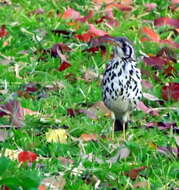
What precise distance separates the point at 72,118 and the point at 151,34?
92.0 inches

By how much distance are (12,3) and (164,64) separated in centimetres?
256

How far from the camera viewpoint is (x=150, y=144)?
23.1ft

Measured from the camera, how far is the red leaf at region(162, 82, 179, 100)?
8062mm

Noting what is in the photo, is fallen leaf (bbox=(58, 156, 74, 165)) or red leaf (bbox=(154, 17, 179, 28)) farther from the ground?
red leaf (bbox=(154, 17, 179, 28))

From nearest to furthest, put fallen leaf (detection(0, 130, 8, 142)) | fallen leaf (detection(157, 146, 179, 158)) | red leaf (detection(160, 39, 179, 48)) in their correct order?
1. fallen leaf (detection(157, 146, 179, 158))
2. fallen leaf (detection(0, 130, 8, 142))
3. red leaf (detection(160, 39, 179, 48))

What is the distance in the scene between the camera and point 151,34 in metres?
9.64

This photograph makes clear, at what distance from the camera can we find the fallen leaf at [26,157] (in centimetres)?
646

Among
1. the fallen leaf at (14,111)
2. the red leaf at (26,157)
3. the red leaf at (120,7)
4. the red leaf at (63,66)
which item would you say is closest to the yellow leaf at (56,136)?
the fallen leaf at (14,111)

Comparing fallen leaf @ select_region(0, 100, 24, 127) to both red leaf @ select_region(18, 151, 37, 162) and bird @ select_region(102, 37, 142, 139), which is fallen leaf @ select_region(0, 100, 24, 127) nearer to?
bird @ select_region(102, 37, 142, 139)

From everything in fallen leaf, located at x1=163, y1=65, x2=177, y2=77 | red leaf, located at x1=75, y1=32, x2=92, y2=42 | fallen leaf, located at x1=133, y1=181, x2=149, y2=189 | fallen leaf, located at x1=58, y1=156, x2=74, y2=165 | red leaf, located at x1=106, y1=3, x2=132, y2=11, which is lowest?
fallen leaf, located at x1=133, y1=181, x2=149, y2=189

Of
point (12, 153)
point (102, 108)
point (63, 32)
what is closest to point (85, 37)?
point (63, 32)

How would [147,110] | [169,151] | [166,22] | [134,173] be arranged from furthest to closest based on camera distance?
[166,22]
[147,110]
[169,151]
[134,173]

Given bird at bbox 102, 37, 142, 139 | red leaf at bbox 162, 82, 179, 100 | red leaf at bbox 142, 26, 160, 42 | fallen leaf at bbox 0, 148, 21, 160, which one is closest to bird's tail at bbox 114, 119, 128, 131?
bird at bbox 102, 37, 142, 139

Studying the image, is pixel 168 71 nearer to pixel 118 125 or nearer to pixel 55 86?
pixel 55 86
